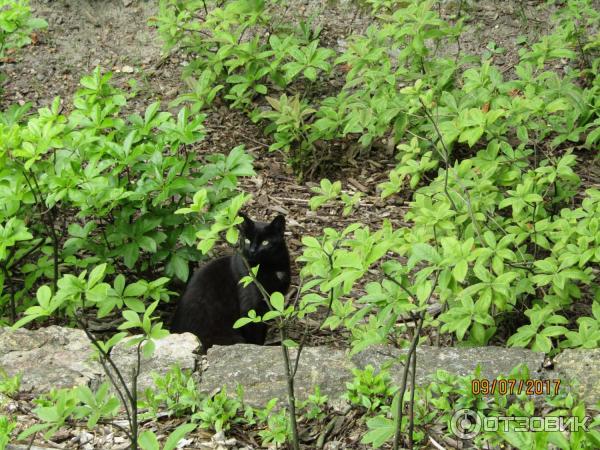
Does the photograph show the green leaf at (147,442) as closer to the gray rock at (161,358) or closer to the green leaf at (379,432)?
the green leaf at (379,432)

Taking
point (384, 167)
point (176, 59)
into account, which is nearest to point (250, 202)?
point (384, 167)

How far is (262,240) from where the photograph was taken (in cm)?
515

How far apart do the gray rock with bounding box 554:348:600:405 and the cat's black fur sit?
2.18 metres

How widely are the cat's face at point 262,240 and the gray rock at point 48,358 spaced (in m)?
1.37

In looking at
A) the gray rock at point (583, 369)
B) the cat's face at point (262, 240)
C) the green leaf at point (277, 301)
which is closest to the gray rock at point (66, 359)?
the green leaf at point (277, 301)

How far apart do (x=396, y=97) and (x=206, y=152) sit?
1886 millimetres

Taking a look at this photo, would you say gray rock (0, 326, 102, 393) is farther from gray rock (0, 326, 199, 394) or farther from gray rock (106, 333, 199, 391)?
gray rock (106, 333, 199, 391)

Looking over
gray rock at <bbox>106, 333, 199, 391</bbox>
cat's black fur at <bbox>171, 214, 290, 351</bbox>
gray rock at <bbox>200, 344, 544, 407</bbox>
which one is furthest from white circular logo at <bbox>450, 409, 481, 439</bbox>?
cat's black fur at <bbox>171, 214, 290, 351</bbox>

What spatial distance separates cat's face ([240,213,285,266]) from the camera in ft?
16.8

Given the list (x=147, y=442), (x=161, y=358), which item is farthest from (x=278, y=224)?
(x=147, y=442)

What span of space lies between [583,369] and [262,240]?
2.39 meters
